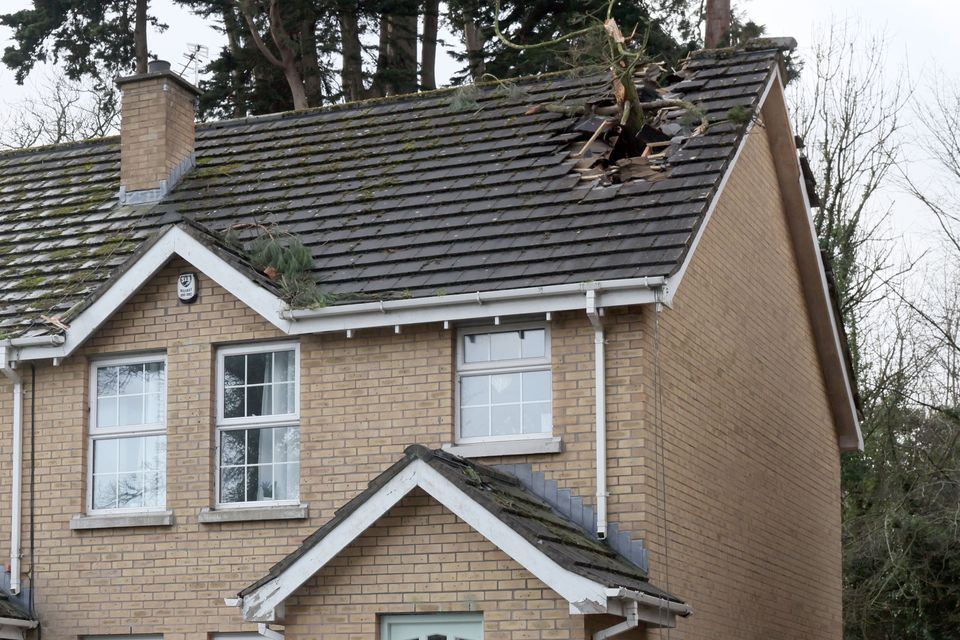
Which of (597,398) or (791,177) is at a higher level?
(791,177)

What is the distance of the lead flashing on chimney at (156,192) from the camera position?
18188 millimetres

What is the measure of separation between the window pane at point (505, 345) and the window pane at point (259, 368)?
2495 mm

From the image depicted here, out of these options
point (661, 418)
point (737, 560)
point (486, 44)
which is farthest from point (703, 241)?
point (486, 44)

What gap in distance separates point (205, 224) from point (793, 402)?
8.02m

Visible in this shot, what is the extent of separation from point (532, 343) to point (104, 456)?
4990 millimetres

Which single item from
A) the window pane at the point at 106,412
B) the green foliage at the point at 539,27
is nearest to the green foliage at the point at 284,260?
the window pane at the point at 106,412

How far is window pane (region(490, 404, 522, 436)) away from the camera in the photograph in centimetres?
1438

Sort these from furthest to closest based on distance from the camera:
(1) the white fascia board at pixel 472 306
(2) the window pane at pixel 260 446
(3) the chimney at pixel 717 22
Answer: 1. (3) the chimney at pixel 717 22
2. (2) the window pane at pixel 260 446
3. (1) the white fascia board at pixel 472 306

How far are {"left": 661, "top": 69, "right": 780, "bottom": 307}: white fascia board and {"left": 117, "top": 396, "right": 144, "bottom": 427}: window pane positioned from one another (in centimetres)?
594

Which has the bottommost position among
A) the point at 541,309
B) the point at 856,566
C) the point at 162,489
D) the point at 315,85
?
the point at 856,566

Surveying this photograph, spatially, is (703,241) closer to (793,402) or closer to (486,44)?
(793,402)

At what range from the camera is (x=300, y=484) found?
15.0 metres

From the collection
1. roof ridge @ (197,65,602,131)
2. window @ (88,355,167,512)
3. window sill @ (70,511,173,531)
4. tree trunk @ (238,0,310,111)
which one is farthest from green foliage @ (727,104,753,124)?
tree trunk @ (238,0,310,111)

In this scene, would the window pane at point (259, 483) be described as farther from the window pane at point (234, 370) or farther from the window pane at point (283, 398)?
the window pane at point (234, 370)
